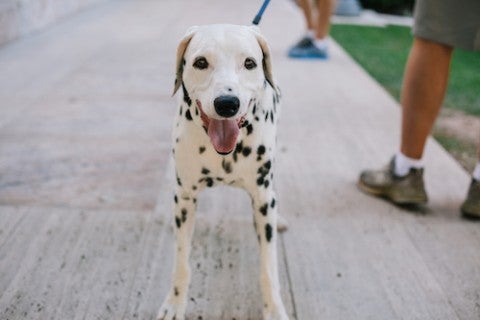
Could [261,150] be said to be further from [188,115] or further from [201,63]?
[201,63]

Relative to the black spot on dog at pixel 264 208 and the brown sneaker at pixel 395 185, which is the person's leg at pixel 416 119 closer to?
the brown sneaker at pixel 395 185

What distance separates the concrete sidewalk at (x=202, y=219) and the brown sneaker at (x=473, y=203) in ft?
0.25

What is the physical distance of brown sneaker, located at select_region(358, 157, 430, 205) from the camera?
325cm

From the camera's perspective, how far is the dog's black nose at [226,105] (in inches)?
72.1

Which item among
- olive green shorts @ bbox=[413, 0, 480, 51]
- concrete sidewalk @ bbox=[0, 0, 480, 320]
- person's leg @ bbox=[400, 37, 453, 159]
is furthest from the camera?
person's leg @ bbox=[400, 37, 453, 159]

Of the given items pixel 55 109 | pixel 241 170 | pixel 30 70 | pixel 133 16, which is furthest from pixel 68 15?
pixel 241 170

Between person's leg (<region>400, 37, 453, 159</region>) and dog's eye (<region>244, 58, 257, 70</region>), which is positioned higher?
dog's eye (<region>244, 58, 257, 70</region>)

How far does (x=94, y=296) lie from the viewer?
240 centimetres

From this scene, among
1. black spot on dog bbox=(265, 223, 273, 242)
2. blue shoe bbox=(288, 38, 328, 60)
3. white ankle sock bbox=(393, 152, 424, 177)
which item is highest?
black spot on dog bbox=(265, 223, 273, 242)

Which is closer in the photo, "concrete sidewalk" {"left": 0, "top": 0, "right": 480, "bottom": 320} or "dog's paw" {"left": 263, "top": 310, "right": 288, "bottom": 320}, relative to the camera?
"dog's paw" {"left": 263, "top": 310, "right": 288, "bottom": 320}

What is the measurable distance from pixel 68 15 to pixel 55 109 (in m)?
4.26

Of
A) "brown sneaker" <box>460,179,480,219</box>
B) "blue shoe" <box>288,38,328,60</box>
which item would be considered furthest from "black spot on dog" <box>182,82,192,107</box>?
"blue shoe" <box>288,38,328,60</box>

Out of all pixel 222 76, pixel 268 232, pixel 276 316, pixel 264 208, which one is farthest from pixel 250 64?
pixel 276 316

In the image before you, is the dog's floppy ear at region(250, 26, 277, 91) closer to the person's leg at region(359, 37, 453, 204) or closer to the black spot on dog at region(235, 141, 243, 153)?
the black spot on dog at region(235, 141, 243, 153)
